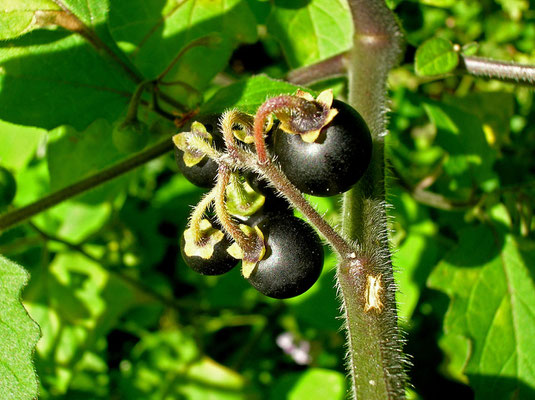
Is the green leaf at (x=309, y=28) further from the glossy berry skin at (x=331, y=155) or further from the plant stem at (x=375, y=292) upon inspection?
the glossy berry skin at (x=331, y=155)

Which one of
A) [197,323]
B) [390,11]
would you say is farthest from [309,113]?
[197,323]

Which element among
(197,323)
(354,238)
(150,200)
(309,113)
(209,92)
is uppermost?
(309,113)

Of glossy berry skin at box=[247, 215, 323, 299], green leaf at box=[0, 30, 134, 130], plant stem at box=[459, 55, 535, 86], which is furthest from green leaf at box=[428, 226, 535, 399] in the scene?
green leaf at box=[0, 30, 134, 130]

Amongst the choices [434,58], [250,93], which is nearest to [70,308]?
[250,93]

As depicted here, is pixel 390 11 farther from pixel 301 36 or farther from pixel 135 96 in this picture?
pixel 135 96

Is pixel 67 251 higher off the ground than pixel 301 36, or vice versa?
pixel 301 36

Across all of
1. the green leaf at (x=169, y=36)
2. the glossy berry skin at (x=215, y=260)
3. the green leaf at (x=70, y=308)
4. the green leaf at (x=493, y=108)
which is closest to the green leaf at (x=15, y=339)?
the glossy berry skin at (x=215, y=260)
